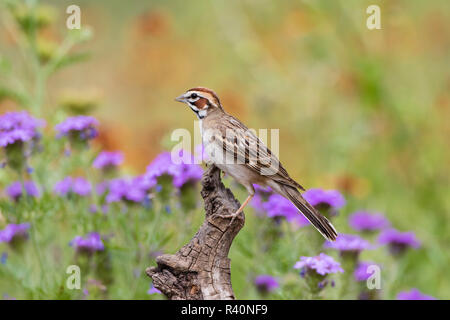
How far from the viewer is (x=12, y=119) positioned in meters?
4.27

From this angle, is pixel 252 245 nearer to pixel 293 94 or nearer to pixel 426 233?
pixel 426 233

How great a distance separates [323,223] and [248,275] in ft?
4.48

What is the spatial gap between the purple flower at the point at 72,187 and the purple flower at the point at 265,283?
1446mm

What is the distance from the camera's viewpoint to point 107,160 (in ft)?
17.1

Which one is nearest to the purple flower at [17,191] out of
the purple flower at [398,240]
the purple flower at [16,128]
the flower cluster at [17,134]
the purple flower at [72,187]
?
the purple flower at [72,187]

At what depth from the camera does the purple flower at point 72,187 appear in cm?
478

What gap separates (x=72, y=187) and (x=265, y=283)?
5.15 ft

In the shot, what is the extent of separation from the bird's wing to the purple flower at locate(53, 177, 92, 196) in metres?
1.43

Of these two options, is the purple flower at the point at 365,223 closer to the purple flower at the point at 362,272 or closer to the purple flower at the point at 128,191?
the purple flower at the point at 362,272

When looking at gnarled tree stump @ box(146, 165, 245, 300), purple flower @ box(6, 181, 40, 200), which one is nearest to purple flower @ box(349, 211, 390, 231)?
gnarled tree stump @ box(146, 165, 245, 300)

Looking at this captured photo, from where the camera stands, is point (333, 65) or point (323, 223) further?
point (333, 65)

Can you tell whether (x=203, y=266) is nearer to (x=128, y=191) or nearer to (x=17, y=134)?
(x=128, y=191)
